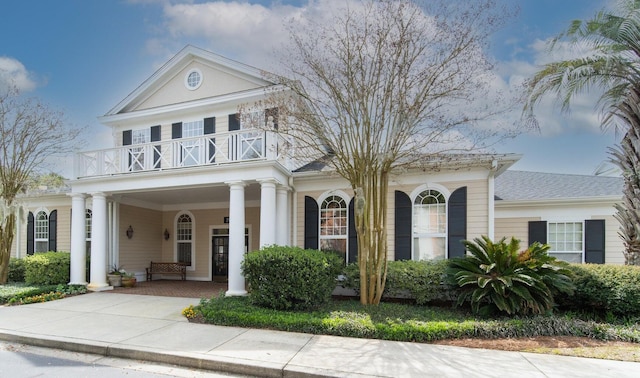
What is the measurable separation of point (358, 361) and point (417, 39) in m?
6.28

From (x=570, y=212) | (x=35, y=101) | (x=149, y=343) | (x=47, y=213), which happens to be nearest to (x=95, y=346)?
(x=149, y=343)

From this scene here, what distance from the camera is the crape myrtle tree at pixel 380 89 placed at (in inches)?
285

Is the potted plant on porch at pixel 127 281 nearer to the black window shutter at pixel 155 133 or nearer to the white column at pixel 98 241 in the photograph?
the white column at pixel 98 241

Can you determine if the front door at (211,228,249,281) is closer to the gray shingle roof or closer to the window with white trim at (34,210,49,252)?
the window with white trim at (34,210,49,252)

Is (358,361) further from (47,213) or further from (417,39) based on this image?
(47,213)

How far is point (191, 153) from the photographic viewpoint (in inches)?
421

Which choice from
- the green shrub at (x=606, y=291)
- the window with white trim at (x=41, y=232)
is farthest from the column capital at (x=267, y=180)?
the window with white trim at (x=41, y=232)

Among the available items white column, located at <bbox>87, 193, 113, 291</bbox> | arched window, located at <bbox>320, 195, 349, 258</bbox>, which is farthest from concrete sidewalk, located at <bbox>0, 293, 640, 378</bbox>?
arched window, located at <bbox>320, 195, 349, 258</bbox>

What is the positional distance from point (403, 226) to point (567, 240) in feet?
19.6

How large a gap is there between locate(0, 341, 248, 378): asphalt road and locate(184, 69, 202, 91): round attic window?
969 cm

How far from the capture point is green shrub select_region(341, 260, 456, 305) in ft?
25.4

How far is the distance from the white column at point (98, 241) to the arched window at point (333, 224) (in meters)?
6.94

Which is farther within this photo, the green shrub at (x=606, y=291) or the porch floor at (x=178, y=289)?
the porch floor at (x=178, y=289)

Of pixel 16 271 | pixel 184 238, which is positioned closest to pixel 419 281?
pixel 184 238
